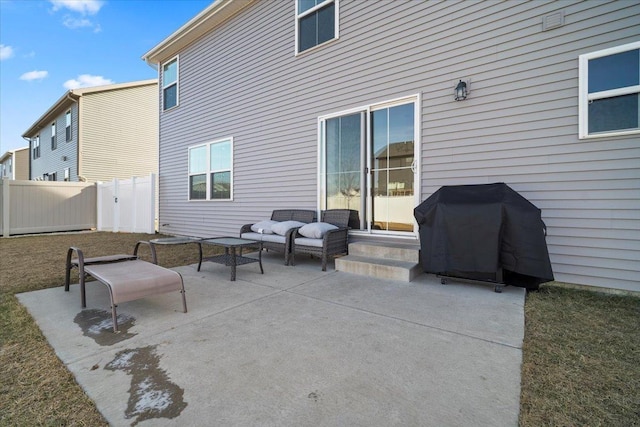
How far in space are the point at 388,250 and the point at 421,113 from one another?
221cm

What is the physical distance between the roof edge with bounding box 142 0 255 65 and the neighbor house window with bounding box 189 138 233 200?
3168 millimetres

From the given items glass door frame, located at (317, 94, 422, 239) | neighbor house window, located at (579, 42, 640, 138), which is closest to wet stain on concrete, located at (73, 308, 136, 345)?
glass door frame, located at (317, 94, 422, 239)

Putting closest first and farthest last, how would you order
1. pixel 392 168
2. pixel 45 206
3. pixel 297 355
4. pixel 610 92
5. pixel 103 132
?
pixel 297 355 → pixel 610 92 → pixel 392 168 → pixel 45 206 → pixel 103 132

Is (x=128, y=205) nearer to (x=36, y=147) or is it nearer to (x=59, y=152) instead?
(x=59, y=152)

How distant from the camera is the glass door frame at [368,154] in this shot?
15.7 feet

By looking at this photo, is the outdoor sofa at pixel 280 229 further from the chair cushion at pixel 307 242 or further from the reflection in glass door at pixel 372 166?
the reflection in glass door at pixel 372 166

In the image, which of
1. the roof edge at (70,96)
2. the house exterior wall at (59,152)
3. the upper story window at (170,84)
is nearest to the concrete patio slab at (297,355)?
the upper story window at (170,84)

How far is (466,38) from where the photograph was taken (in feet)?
14.5

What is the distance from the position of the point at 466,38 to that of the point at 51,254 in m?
8.63

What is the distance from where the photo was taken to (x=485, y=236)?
3.50 metres

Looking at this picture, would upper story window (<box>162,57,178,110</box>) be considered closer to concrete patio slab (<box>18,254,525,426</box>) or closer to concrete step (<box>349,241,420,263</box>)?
concrete patio slab (<box>18,254,525,426</box>)

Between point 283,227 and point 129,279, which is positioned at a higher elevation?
point 283,227

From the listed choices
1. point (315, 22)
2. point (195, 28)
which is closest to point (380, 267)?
point (315, 22)

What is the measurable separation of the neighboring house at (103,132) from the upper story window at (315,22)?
495 inches
